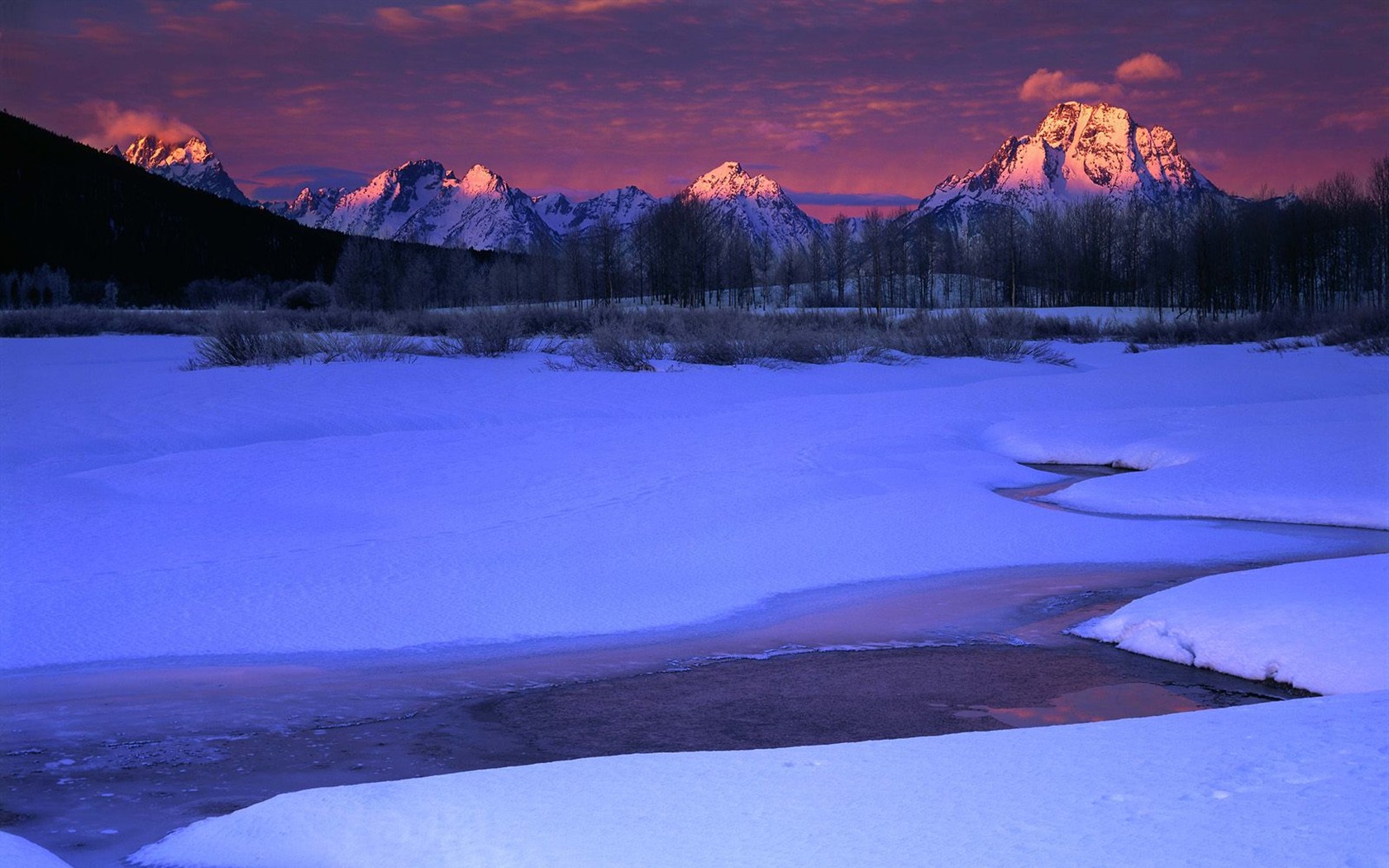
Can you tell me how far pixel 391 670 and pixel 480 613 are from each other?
873 mm

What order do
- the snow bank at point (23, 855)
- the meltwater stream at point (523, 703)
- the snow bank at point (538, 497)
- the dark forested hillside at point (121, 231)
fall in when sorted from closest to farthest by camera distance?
the snow bank at point (23, 855) < the meltwater stream at point (523, 703) < the snow bank at point (538, 497) < the dark forested hillside at point (121, 231)

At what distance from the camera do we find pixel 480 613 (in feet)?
19.4

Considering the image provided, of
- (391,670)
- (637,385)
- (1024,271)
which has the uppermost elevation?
(1024,271)

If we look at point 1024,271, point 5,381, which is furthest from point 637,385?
point 1024,271

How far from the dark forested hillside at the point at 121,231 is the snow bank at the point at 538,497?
2141 inches

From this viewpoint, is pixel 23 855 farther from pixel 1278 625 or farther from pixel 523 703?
pixel 1278 625

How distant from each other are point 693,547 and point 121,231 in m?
77.7

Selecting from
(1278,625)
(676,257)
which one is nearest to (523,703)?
(1278,625)

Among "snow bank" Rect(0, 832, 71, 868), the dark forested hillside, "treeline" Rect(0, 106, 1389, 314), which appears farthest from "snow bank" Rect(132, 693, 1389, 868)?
the dark forested hillside

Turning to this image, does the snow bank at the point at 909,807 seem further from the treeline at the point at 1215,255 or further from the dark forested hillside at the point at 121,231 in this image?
the dark forested hillside at the point at 121,231

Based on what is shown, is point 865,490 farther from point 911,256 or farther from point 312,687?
point 911,256

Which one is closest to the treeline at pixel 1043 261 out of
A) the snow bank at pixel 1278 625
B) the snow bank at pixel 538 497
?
the snow bank at pixel 538 497

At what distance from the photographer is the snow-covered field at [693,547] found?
2.57 m

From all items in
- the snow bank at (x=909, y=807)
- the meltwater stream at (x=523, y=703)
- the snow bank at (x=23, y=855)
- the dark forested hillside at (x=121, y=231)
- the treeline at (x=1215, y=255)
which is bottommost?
the meltwater stream at (x=523, y=703)
